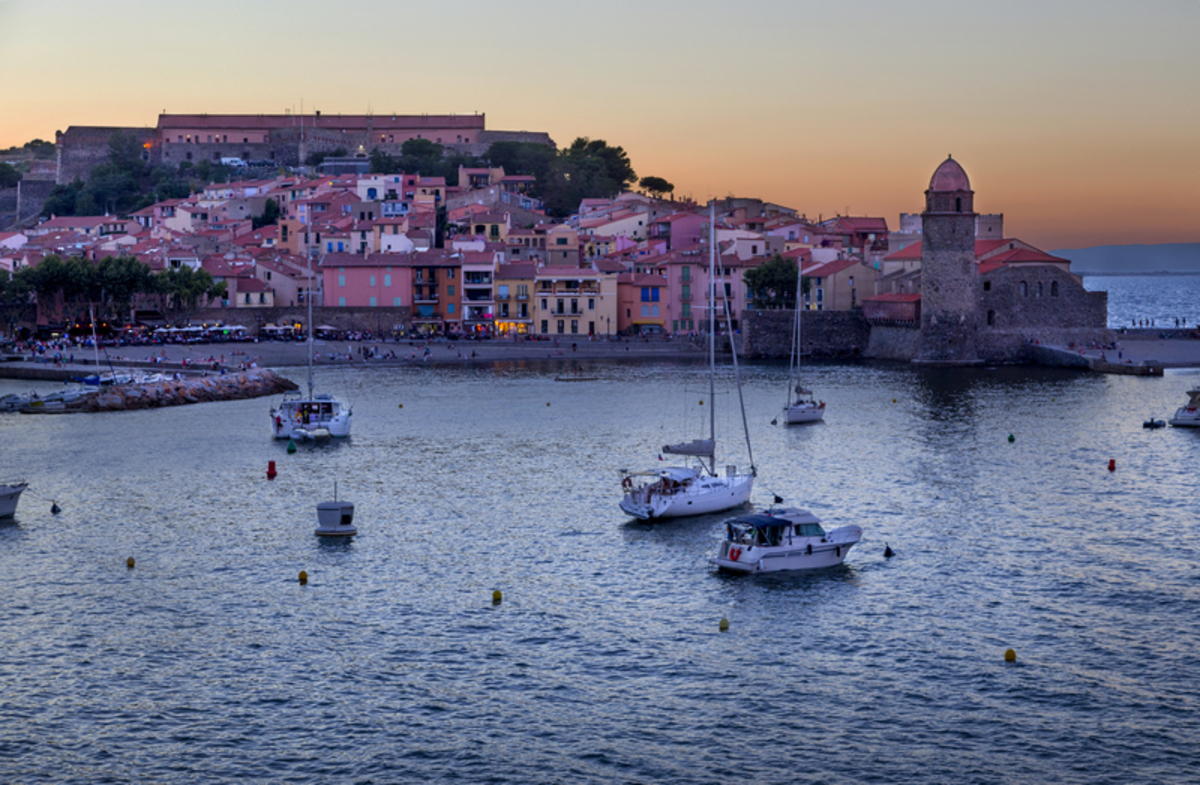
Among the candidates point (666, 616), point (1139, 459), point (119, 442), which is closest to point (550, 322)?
point (119, 442)

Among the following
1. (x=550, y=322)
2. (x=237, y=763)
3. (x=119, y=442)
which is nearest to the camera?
(x=237, y=763)

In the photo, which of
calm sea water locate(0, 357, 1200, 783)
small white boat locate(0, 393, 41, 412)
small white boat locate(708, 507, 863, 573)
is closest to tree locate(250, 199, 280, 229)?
small white boat locate(0, 393, 41, 412)

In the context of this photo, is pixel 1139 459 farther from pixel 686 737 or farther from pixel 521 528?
pixel 686 737

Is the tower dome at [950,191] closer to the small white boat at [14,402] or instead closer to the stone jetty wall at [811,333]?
the stone jetty wall at [811,333]

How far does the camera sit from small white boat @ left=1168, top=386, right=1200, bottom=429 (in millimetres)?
41344

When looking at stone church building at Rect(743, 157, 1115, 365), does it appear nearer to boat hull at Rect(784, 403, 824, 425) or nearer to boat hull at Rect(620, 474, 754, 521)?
boat hull at Rect(784, 403, 824, 425)

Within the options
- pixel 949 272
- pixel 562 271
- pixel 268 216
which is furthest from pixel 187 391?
pixel 268 216

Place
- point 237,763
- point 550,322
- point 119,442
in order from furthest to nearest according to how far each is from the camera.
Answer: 1. point 550,322
2. point 119,442
3. point 237,763

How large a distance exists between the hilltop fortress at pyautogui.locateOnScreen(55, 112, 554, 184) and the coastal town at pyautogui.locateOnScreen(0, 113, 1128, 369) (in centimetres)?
3358

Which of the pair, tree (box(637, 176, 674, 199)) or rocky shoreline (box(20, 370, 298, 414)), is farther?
tree (box(637, 176, 674, 199))

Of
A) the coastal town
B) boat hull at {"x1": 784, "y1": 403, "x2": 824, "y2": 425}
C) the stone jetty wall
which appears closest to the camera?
boat hull at {"x1": 784, "y1": 403, "x2": 824, "y2": 425}

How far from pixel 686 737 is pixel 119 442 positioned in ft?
90.7

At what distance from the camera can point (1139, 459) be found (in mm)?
35156

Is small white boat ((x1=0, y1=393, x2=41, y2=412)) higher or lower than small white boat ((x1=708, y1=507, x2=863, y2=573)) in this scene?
higher
